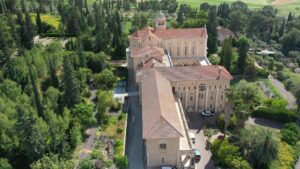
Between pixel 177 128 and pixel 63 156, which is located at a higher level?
pixel 177 128

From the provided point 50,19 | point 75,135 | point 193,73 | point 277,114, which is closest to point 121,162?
point 75,135

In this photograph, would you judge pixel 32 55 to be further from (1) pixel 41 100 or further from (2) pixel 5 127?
(2) pixel 5 127

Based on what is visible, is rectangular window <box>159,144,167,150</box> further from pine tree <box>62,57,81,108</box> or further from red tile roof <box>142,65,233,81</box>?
pine tree <box>62,57,81,108</box>

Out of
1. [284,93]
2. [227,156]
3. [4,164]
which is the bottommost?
[284,93]

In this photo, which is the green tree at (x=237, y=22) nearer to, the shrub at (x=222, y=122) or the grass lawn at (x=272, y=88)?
the grass lawn at (x=272, y=88)

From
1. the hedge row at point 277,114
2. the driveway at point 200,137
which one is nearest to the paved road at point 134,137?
the driveway at point 200,137

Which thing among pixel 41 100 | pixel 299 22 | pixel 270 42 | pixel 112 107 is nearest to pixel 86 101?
pixel 112 107

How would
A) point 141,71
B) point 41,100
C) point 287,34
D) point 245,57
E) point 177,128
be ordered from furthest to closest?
point 287,34 → point 245,57 → point 141,71 → point 41,100 → point 177,128

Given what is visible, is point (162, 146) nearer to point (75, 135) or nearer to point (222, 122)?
point (75, 135)
